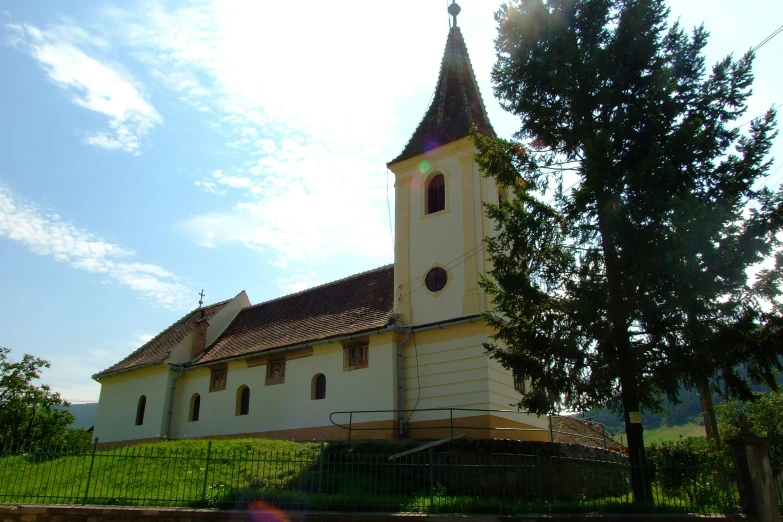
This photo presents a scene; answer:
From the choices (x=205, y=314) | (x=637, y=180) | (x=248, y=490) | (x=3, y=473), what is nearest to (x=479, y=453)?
(x=248, y=490)

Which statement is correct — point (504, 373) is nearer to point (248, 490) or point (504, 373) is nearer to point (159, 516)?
point (248, 490)

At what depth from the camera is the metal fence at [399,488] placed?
37.0ft

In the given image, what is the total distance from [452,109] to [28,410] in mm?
28997

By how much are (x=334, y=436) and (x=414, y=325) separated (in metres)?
4.64

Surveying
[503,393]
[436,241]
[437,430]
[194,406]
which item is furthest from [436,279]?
[194,406]

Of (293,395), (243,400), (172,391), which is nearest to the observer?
(293,395)

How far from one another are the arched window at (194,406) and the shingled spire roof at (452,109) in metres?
12.9

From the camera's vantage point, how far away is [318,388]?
22.3 metres

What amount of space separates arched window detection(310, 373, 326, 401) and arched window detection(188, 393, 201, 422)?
6876mm

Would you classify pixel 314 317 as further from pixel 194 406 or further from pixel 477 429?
pixel 477 429

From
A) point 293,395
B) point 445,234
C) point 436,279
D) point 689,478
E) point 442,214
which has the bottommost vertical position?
point 689,478

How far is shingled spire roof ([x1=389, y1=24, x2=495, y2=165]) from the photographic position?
23.6m

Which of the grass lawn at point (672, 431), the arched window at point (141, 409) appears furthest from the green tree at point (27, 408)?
the grass lawn at point (672, 431)

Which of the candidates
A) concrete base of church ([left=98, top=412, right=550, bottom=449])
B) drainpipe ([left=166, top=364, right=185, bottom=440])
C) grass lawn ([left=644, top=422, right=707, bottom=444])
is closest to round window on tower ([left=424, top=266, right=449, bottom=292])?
concrete base of church ([left=98, top=412, right=550, bottom=449])
